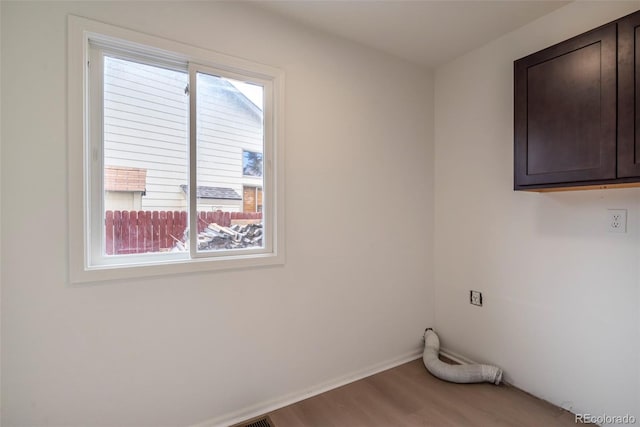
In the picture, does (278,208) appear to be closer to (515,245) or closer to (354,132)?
(354,132)

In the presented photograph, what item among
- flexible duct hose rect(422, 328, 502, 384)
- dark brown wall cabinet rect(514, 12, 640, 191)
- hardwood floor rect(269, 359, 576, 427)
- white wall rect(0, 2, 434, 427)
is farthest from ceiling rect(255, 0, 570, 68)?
hardwood floor rect(269, 359, 576, 427)

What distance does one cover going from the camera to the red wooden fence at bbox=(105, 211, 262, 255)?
1.52m

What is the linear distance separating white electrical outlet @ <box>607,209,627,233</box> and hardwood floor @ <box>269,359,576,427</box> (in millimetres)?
1155

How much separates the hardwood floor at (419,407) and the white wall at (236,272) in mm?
158

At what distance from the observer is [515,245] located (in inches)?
81.9

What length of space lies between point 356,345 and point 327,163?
54.5 inches

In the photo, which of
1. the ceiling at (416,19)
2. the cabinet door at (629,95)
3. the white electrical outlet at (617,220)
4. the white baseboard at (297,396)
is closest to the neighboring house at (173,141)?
the ceiling at (416,19)

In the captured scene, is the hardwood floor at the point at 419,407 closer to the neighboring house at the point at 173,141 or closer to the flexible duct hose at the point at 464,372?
the flexible duct hose at the point at 464,372

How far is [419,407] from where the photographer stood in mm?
1854

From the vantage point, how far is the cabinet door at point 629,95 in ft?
4.34

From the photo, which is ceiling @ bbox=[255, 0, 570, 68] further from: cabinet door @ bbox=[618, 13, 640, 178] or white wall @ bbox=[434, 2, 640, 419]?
cabinet door @ bbox=[618, 13, 640, 178]

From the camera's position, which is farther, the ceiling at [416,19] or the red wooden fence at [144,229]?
the ceiling at [416,19]

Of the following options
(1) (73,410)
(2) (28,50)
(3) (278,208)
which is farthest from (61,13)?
(1) (73,410)

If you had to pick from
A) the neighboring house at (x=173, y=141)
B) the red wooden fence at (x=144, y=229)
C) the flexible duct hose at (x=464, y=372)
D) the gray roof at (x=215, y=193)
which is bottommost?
the flexible duct hose at (x=464, y=372)
